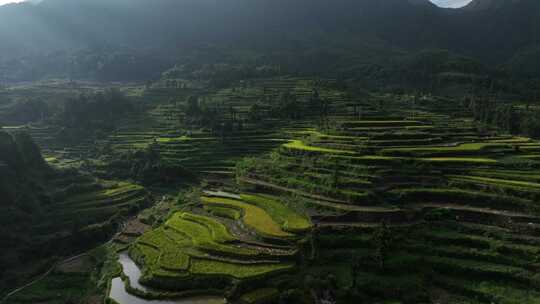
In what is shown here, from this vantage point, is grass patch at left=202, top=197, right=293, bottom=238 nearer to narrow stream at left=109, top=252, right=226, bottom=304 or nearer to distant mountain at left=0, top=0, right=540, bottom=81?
narrow stream at left=109, top=252, right=226, bottom=304

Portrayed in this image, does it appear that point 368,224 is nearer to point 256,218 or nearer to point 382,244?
point 382,244

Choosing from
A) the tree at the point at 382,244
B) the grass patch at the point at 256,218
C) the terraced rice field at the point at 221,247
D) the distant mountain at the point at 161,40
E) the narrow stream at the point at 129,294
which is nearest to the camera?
the narrow stream at the point at 129,294

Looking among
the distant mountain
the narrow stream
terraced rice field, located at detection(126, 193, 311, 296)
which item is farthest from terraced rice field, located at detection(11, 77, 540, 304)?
the distant mountain

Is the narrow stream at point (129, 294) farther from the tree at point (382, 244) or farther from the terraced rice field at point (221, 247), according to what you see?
the tree at point (382, 244)

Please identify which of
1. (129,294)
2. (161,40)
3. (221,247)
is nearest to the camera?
(129,294)

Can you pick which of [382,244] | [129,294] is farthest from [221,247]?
[382,244]

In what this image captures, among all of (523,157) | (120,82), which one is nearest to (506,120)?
(523,157)

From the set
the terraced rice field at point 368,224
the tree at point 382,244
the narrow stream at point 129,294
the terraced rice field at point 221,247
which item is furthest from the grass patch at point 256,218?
the narrow stream at point 129,294

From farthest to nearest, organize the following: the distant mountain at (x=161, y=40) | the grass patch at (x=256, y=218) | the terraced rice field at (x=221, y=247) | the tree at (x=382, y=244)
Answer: the distant mountain at (x=161, y=40), the grass patch at (x=256, y=218), the terraced rice field at (x=221, y=247), the tree at (x=382, y=244)

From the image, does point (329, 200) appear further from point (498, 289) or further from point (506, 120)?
point (506, 120)

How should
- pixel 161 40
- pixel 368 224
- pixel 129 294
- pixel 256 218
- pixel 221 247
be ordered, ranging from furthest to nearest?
pixel 161 40, pixel 256 218, pixel 368 224, pixel 221 247, pixel 129 294
